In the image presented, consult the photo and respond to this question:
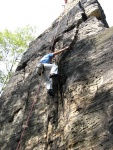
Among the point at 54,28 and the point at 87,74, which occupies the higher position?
the point at 54,28

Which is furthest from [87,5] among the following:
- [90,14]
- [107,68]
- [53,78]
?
[107,68]

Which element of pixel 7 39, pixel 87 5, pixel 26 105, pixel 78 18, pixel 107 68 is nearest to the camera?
pixel 107 68

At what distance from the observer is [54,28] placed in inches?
476

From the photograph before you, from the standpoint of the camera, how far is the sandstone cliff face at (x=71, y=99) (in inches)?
225

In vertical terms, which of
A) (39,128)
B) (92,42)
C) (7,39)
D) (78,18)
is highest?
(7,39)

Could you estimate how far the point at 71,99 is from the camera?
6828 mm

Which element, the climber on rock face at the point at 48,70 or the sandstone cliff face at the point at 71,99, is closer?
the sandstone cliff face at the point at 71,99

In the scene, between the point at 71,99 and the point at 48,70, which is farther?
the point at 48,70

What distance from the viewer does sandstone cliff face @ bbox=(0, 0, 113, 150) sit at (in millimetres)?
5715

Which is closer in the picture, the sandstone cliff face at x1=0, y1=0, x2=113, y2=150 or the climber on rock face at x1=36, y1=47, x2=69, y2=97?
the sandstone cliff face at x1=0, y1=0, x2=113, y2=150

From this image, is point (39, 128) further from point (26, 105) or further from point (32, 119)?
point (26, 105)

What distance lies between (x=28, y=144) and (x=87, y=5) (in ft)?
22.5

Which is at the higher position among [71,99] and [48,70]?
[48,70]

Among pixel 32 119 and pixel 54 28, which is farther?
pixel 54 28
